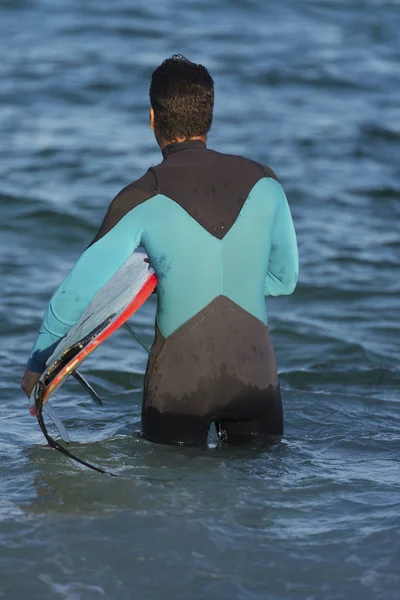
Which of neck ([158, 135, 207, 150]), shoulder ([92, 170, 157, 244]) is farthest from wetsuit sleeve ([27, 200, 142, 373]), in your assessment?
neck ([158, 135, 207, 150])

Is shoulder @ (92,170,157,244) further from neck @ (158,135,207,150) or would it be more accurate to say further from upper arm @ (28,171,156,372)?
neck @ (158,135,207,150)

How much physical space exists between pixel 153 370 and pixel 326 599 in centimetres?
123

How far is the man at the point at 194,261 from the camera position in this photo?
13.2 feet

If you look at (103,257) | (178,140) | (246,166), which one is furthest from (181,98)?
(103,257)

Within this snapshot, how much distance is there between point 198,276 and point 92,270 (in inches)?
16.3

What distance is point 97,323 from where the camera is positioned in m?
4.10

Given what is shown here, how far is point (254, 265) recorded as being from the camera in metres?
4.15

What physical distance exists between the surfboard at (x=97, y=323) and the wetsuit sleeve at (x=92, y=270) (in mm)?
63

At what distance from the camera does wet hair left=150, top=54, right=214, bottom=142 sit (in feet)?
13.4

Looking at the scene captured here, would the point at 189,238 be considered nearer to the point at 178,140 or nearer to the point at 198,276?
the point at 198,276

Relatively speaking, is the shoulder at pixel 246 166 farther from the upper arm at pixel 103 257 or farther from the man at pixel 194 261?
the upper arm at pixel 103 257

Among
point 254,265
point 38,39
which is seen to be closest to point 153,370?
point 254,265

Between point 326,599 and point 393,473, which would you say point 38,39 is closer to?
point 393,473

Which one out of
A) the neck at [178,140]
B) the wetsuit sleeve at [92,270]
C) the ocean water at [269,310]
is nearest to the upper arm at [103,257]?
the wetsuit sleeve at [92,270]
